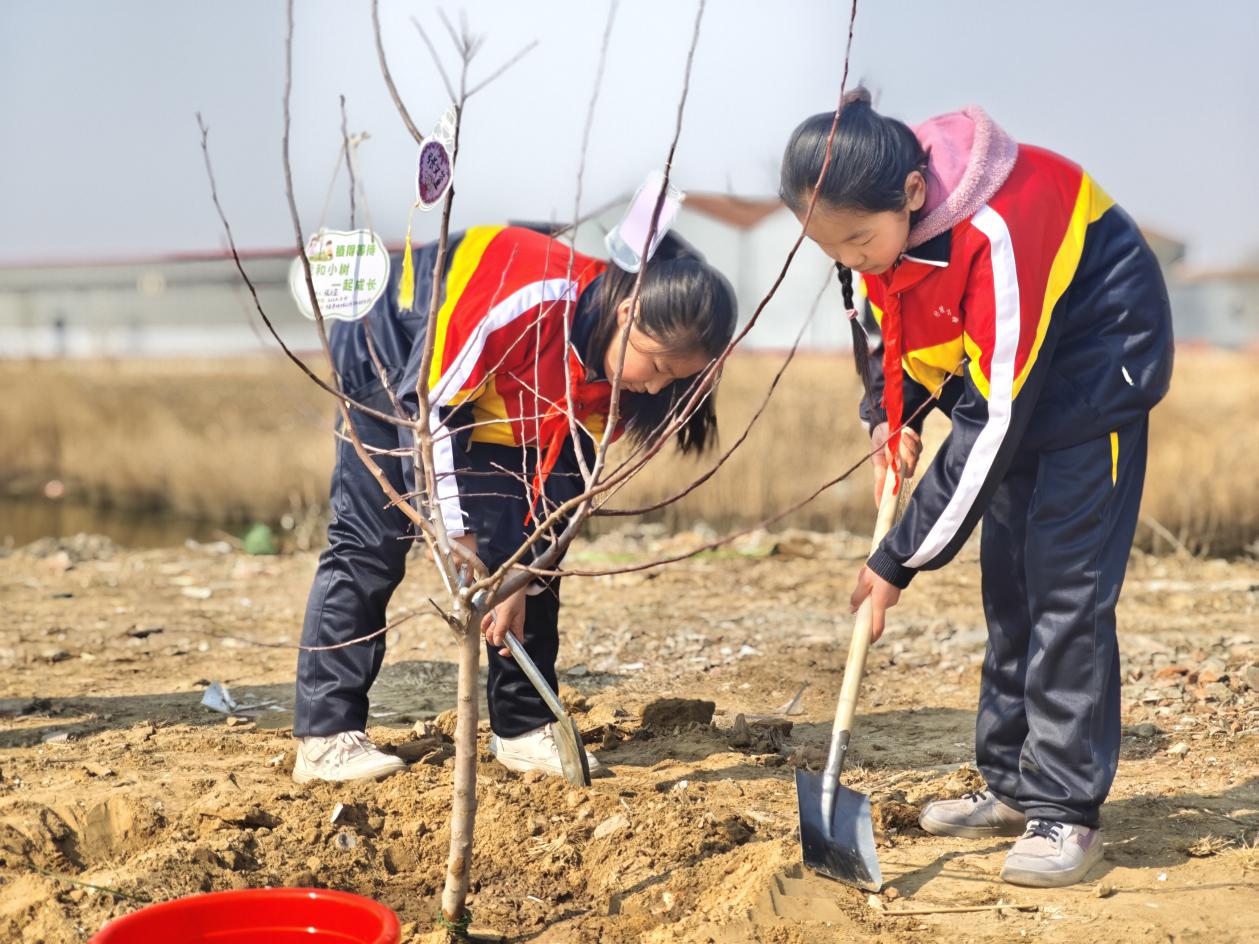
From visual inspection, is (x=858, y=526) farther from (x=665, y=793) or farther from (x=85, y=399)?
(x=85, y=399)

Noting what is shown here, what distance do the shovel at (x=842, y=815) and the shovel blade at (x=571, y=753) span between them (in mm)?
638

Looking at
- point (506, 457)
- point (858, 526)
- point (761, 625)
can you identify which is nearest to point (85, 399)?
point (858, 526)

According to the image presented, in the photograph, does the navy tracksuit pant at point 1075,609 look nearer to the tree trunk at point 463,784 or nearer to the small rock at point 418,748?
the tree trunk at point 463,784

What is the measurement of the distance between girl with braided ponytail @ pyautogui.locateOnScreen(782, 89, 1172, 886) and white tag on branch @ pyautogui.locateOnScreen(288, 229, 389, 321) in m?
0.91

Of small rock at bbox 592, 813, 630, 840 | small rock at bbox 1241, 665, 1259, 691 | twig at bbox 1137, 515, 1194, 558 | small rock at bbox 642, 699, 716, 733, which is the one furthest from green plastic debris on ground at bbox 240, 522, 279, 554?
small rock at bbox 1241, 665, 1259, 691

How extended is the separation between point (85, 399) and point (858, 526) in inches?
405

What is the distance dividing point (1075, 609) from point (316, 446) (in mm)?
11416

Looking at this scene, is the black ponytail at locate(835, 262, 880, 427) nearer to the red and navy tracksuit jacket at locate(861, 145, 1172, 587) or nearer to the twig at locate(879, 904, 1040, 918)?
the red and navy tracksuit jacket at locate(861, 145, 1172, 587)

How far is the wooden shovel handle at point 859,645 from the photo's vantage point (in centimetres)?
287

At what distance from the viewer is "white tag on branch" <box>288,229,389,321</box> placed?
2848 millimetres

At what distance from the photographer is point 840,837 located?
2.82 m

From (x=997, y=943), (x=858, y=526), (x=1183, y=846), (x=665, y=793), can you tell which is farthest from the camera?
(x=858, y=526)

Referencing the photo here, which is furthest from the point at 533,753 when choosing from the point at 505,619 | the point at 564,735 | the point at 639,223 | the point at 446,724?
the point at 639,223

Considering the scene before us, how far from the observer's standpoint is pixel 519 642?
3.32 meters
